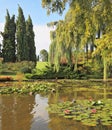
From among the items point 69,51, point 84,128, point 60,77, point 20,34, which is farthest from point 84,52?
point 84,128

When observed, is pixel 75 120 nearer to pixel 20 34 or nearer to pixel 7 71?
pixel 7 71

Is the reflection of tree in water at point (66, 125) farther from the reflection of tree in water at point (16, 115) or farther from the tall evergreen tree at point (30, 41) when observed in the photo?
the tall evergreen tree at point (30, 41)

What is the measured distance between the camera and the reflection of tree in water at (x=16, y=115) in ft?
30.9

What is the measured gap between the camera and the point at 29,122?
10.0 metres

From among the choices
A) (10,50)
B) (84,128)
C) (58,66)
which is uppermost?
(10,50)

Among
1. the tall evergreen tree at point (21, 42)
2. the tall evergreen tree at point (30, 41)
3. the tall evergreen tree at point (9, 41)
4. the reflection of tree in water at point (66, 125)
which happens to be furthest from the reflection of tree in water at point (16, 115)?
the tall evergreen tree at point (30, 41)

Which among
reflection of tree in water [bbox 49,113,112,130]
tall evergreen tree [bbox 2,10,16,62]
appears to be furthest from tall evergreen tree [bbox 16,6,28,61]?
reflection of tree in water [bbox 49,113,112,130]

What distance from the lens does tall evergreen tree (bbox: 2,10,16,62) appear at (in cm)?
4238

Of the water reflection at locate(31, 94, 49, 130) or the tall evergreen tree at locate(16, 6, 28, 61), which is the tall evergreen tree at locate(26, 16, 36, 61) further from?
the water reflection at locate(31, 94, 49, 130)

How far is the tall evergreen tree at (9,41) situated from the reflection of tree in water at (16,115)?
27929mm

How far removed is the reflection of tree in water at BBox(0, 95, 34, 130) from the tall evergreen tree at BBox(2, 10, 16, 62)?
91.6 feet

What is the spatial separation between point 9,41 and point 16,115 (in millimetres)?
31810

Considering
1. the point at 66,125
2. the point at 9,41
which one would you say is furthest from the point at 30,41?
the point at 66,125

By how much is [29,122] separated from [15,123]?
484 millimetres
